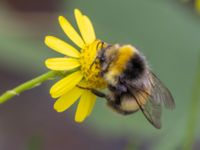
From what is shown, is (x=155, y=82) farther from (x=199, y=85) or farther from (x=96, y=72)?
(x=199, y=85)

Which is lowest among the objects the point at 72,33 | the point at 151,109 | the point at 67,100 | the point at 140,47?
the point at 67,100

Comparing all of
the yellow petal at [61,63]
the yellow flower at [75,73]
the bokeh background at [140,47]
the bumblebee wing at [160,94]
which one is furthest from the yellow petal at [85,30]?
the bokeh background at [140,47]

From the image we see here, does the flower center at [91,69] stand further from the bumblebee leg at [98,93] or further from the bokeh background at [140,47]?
the bokeh background at [140,47]

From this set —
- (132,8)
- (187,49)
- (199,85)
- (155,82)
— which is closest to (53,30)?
(132,8)

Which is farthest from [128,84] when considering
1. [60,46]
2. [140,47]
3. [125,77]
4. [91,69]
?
[140,47]

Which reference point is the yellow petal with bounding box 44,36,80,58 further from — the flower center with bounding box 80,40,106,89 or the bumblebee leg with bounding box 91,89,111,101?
the bumblebee leg with bounding box 91,89,111,101

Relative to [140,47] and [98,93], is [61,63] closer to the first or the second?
[98,93]
